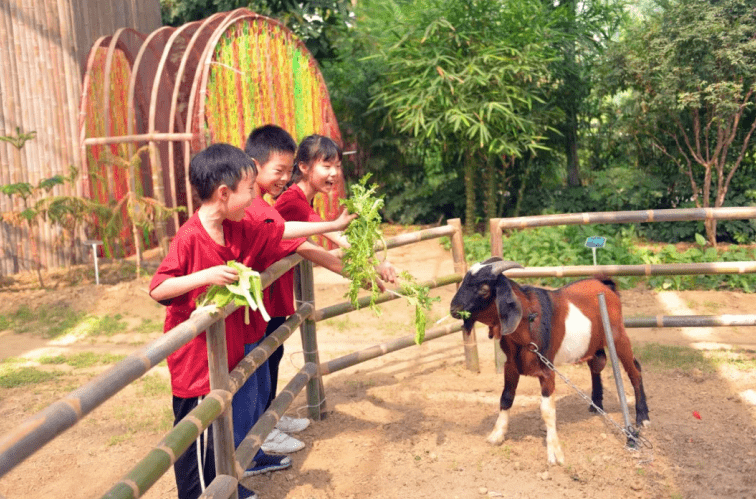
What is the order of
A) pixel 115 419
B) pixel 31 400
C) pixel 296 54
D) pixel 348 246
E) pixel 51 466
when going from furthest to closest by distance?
pixel 296 54 → pixel 31 400 → pixel 115 419 → pixel 51 466 → pixel 348 246

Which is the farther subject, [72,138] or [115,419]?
[72,138]

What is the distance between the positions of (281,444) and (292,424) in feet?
1.02

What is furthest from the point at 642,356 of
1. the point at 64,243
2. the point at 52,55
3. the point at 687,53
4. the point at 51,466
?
the point at 52,55

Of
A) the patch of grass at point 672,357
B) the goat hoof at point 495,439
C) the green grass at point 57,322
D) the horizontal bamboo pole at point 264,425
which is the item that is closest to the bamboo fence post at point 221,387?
the horizontal bamboo pole at point 264,425

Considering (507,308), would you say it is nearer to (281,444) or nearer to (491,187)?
(281,444)

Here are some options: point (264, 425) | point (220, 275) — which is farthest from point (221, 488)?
point (220, 275)

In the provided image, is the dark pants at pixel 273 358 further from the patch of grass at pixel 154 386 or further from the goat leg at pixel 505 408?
the patch of grass at pixel 154 386

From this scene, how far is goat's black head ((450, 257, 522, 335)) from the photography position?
150 inches

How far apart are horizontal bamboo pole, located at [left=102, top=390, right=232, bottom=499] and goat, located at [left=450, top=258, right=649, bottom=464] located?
1.47 m

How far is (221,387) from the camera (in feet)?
9.50

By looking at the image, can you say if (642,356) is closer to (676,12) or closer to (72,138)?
(676,12)

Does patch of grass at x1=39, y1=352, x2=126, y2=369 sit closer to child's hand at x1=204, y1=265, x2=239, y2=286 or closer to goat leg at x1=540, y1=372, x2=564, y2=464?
goat leg at x1=540, y1=372, x2=564, y2=464

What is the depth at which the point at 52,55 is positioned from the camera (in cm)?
932

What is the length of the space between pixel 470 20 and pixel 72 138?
5278mm
